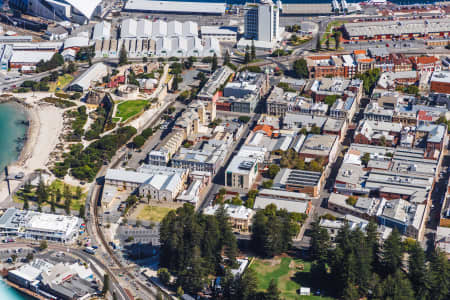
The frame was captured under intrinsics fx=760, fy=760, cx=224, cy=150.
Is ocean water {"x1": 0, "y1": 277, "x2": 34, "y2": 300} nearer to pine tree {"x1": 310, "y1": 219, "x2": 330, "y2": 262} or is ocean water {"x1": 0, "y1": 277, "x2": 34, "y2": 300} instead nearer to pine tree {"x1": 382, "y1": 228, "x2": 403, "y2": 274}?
pine tree {"x1": 310, "y1": 219, "x2": 330, "y2": 262}

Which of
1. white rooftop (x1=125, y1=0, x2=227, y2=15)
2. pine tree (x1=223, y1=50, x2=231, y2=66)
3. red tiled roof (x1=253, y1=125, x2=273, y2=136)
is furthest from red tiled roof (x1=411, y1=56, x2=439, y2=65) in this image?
white rooftop (x1=125, y1=0, x2=227, y2=15)

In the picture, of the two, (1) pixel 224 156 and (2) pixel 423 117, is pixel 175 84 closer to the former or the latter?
(1) pixel 224 156

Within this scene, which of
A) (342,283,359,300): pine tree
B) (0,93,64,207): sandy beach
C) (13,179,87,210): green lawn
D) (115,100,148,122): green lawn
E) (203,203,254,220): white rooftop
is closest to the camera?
(342,283,359,300): pine tree

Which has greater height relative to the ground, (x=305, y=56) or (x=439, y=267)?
(x=305, y=56)

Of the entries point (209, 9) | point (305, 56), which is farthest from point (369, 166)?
point (209, 9)

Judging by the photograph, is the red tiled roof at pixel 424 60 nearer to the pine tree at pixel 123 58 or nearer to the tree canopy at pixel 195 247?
Answer: the pine tree at pixel 123 58

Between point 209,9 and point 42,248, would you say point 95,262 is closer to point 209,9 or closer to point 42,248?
point 42,248
